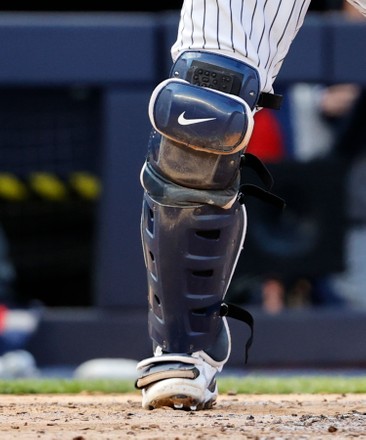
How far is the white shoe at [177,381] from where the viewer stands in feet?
6.87

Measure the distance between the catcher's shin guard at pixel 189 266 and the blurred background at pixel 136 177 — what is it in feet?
8.59

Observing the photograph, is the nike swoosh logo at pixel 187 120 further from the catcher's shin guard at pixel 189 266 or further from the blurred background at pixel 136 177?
the blurred background at pixel 136 177

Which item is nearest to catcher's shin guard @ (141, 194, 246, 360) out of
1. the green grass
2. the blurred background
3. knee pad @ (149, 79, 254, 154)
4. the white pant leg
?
knee pad @ (149, 79, 254, 154)

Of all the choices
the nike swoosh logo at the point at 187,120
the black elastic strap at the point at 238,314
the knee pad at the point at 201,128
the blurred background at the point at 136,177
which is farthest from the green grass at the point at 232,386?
the blurred background at the point at 136,177

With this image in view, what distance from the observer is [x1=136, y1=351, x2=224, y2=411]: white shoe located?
6.87 ft

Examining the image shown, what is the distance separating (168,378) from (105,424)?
0.29 m

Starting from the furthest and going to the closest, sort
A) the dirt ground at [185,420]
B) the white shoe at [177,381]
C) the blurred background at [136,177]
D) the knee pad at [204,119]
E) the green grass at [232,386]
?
the blurred background at [136,177], the green grass at [232,386], the white shoe at [177,381], the knee pad at [204,119], the dirt ground at [185,420]

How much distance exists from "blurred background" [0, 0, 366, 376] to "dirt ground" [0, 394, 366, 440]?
2279mm

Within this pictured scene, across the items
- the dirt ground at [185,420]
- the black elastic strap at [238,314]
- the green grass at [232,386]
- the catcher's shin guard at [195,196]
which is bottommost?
the dirt ground at [185,420]

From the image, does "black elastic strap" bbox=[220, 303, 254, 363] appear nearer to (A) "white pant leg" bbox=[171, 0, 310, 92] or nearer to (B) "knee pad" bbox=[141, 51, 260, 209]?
(B) "knee pad" bbox=[141, 51, 260, 209]

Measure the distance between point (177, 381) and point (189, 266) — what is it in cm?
22

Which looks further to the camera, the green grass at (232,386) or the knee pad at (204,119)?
the green grass at (232,386)

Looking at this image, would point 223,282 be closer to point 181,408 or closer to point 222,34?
point 181,408

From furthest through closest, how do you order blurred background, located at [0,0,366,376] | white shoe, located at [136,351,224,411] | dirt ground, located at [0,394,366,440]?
blurred background, located at [0,0,366,376] < white shoe, located at [136,351,224,411] < dirt ground, located at [0,394,366,440]
